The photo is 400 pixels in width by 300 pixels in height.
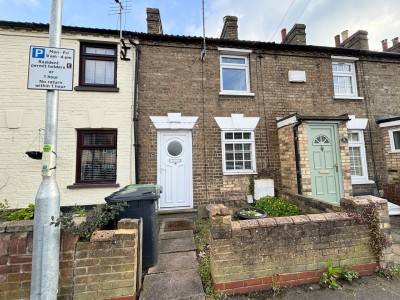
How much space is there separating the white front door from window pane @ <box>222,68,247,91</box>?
7.68 ft

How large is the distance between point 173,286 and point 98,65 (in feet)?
21.0

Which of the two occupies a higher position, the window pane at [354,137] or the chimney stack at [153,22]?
the chimney stack at [153,22]

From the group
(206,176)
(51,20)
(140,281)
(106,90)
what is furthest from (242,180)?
(51,20)

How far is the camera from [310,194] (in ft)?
18.0

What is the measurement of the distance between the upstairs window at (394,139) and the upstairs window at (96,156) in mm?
9562

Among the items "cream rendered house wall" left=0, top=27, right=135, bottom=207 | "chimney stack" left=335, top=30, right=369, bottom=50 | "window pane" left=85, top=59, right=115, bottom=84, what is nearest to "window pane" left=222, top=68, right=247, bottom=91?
"cream rendered house wall" left=0, top=27, right=135, bottom=207

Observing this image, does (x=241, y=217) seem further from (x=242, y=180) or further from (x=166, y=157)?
(x=166, y=157)

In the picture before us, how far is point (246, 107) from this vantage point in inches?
257

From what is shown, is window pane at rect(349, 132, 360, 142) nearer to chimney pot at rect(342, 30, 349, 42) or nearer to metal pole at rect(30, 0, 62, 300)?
chimney pot at rect(342, 30, 349, 42)

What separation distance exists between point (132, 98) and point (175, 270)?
4915 mm

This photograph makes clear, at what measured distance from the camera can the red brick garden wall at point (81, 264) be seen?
82.2 inches

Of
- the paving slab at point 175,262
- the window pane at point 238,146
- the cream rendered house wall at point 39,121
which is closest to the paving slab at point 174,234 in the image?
the paving slab at point 175,262

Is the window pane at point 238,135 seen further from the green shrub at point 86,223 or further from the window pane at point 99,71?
the green shrub at point 86,223

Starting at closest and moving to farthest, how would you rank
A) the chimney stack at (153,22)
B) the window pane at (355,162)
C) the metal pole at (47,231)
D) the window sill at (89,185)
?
1. the metal pole at (47,231)
2. the window sill at (89,185)
3. the chimney stack at (153,22)
4. the window pane at (355,162)
